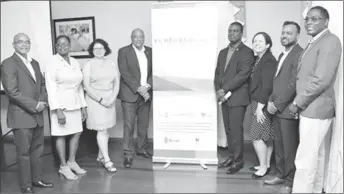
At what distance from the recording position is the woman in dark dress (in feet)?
10.5

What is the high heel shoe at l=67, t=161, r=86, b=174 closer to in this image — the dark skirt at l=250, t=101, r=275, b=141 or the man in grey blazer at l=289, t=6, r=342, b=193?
the dark skirt at l=250, t=101, r=275, b=141

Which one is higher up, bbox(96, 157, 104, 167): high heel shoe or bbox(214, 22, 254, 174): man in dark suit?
bbox(214, 22, 254, 174): man in dark suit

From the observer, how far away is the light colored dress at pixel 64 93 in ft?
10.5

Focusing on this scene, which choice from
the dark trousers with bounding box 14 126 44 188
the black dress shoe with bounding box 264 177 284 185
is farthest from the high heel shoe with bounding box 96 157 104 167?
the black dress shoe with bounding box 264 177 284 185

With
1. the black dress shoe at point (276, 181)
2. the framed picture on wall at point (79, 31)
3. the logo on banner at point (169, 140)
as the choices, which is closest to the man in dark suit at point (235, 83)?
the black dress shoe at point (276, 181)

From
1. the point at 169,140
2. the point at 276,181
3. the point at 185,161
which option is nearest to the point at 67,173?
the point at 169,140

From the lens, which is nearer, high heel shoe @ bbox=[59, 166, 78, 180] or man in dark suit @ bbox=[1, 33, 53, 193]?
man in dark suit @ bbox=[1, 33, 53, 193]

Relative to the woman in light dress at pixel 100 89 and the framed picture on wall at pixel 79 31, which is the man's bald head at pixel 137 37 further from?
the framed picture on wall at pixel 79 31

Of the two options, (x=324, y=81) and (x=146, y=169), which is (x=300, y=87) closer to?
(x=324, y=81)

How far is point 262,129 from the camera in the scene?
3268 mm

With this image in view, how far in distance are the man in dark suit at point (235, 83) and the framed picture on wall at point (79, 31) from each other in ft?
7.43

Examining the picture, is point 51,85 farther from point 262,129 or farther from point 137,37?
point 262,129

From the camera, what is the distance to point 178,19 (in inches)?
140

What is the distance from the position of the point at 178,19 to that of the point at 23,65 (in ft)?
5.61
